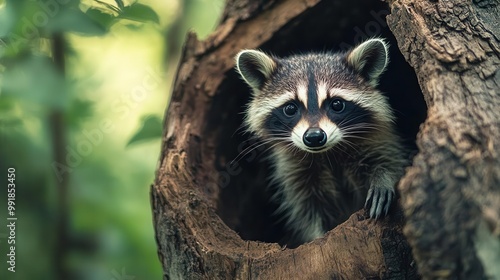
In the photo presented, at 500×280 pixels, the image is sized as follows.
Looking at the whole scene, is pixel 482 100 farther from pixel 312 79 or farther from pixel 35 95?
pixel 35 95

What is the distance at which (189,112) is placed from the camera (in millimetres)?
5801

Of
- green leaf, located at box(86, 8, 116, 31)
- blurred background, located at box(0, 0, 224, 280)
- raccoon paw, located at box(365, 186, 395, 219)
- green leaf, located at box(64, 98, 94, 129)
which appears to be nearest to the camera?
raccoon paw, located at box(365, 186, 395, 219)

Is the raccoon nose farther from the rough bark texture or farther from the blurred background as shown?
the blurred background

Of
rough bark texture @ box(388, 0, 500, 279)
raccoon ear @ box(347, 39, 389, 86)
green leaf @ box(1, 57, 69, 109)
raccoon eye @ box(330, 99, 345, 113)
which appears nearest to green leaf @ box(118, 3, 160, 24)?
green leaf @ box(1, 57, 69, 109)

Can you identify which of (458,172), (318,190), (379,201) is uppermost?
(318,190)

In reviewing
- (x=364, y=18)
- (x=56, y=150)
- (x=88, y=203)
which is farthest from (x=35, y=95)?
(x=364, y=18)

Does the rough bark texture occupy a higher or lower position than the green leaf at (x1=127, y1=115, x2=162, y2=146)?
lower

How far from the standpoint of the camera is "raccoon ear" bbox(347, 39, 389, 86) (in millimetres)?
5477

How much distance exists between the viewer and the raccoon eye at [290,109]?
564 cm

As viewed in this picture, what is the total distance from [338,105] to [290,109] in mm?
447

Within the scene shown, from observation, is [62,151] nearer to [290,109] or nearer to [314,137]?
[290,109]

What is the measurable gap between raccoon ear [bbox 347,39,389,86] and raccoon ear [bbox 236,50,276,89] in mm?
769

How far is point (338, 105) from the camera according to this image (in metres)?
5.53

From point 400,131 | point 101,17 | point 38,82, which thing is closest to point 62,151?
point 38,82
